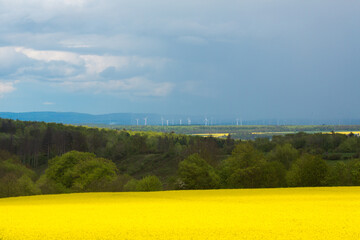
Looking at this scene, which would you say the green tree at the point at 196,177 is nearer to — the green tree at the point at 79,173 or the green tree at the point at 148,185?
the green tree at the point at 148,185

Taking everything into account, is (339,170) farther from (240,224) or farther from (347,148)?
(347,148)

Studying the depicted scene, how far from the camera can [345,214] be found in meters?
27.9

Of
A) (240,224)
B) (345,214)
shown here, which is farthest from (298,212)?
(240,224)

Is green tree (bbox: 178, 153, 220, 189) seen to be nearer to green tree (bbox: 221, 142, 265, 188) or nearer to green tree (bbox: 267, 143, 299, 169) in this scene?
green tree (bbox: 221, 142, 265, 188)

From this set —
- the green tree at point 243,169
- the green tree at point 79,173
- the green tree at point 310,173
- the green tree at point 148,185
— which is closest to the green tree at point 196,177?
the green tree at point 243,169

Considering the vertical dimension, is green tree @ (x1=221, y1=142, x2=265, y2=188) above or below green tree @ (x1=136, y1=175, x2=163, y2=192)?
above

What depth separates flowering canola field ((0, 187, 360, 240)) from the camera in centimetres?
2269

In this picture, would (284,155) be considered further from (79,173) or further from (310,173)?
(79,173)

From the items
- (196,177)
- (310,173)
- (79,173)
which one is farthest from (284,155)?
(79,173)

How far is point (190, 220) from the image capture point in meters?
26.9

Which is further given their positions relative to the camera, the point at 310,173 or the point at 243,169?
the point at 243,169

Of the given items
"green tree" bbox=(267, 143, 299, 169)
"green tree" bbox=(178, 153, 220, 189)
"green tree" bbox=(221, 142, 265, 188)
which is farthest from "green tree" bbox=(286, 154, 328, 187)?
"green tree" bbox=(267, 143, 299, 169)

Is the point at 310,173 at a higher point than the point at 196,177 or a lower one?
higher

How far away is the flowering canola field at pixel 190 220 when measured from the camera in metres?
22.7
